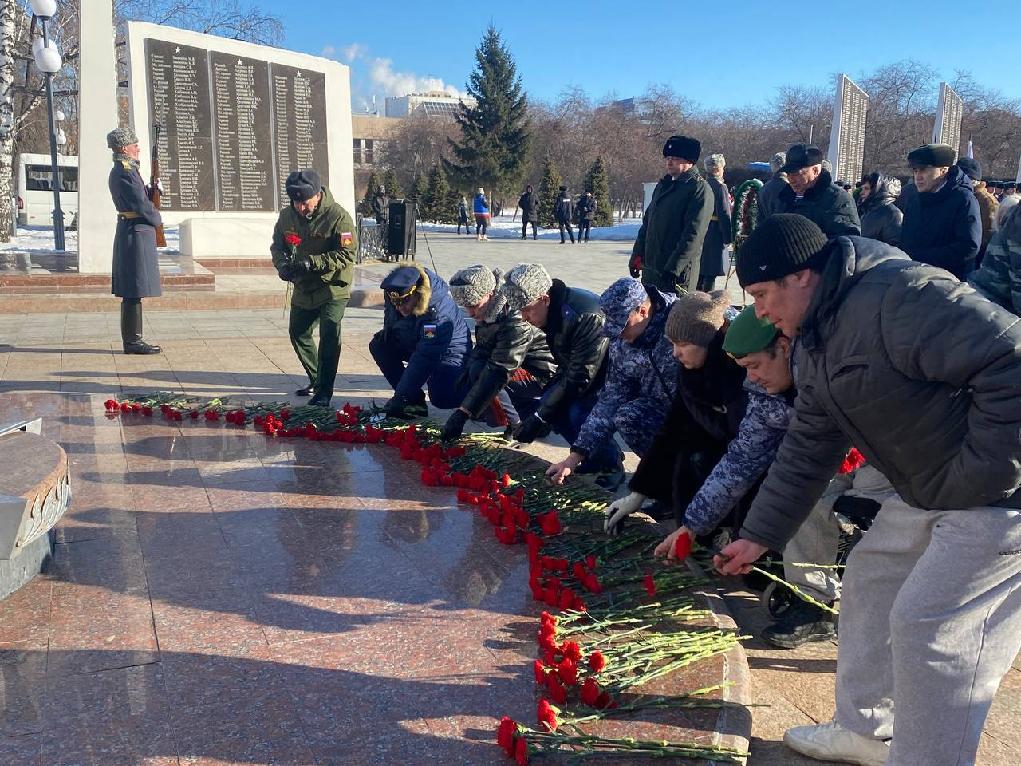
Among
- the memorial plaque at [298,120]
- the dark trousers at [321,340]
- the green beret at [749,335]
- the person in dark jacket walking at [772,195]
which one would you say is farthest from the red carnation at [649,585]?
the memorial plaque at [298,120]

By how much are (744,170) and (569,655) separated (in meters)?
26.5

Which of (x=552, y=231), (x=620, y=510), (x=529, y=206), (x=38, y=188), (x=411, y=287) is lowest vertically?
(x=620, y=510)

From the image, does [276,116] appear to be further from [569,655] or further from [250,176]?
[569,655]

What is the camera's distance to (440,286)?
18.9 feet

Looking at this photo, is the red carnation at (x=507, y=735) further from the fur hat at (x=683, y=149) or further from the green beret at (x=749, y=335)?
the fur hat at (x=683, y=149)

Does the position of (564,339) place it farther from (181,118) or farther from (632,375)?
(181,118)

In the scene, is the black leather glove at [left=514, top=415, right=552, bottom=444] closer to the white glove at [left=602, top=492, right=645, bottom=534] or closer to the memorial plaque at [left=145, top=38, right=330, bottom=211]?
the white glove at [left=602, top=492, right=645, bottom=534]

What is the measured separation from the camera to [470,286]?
4.67 meters

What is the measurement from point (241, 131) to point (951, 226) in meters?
11.3

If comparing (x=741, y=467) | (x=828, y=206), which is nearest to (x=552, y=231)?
(x=828, y=206)

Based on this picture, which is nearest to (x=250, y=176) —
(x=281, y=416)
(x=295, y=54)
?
(x=295, y=54)

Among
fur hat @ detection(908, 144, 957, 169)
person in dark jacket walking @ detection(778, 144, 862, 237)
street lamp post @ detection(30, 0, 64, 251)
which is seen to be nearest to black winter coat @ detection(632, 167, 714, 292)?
person in dark jacket walking @ detection(778, 144, 862, 237)

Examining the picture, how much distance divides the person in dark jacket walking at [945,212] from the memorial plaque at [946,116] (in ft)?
49.3

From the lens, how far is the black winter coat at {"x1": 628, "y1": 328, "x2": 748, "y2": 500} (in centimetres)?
339
